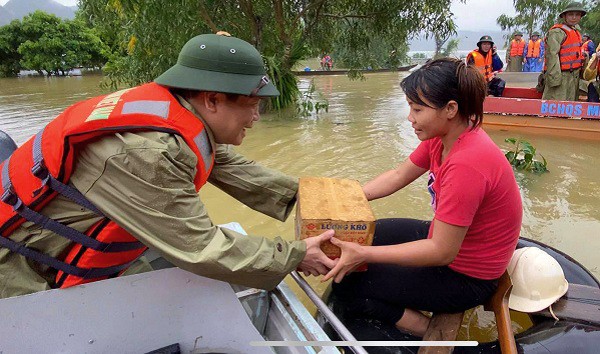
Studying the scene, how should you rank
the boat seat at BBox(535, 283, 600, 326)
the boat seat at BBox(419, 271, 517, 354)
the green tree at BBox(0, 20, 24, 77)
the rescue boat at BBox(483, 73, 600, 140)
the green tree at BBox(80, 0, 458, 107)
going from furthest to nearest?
the green tree at BBox(0, 20, 24, 77), the green tree at BBox(80, 0, 458, 107), the rescue boat at BBox(483, 73, 600, 140), the boat seat at BBox(535, 283, 600, 326), the boat seat at BBox(419, 271, 517, 354)

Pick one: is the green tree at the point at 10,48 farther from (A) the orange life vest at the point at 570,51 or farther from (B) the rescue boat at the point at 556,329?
(B) the rescue boat at the point at 556,329

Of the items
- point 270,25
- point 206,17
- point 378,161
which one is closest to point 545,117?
point 378,161

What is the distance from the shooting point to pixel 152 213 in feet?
4.75

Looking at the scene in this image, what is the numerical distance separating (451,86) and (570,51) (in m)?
7.29

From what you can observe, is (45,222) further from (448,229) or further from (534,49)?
(534,49)

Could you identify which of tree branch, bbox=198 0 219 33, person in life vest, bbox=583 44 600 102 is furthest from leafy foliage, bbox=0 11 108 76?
person in life vest, bbox=583 44 600 102

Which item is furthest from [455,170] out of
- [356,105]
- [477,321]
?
[356,105]

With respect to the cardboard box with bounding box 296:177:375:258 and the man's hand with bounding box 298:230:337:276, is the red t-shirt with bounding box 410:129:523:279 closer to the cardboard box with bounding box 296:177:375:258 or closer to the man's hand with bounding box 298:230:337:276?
the cardboard box with bounding box 296:177:375:258

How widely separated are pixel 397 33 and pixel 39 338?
9.81 m

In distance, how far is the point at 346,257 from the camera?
6.19 feet

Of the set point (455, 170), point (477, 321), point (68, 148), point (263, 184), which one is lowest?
point (477, 321)

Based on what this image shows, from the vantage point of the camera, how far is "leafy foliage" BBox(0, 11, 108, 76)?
2577 cm

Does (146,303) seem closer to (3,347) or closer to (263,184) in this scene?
(3,347)

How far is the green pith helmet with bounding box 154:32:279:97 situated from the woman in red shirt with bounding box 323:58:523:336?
27.3 inches
